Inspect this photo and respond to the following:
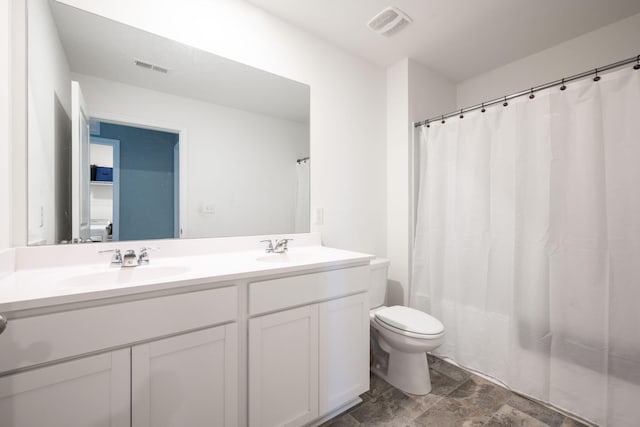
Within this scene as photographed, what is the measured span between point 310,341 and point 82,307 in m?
0.87

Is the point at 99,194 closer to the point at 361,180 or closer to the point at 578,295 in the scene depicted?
the point at 361,180

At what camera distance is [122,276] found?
1.16 meters

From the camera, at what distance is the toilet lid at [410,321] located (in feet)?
5.29

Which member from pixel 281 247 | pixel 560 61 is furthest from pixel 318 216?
pixel 560 61

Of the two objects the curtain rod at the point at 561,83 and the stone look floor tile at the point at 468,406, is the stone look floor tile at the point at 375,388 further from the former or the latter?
the curtain rod at the point at 561,83

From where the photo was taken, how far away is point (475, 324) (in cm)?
189

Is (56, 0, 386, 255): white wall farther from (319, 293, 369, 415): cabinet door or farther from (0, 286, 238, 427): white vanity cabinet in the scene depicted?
(0, 286, 238, 427): white vanity cabinet

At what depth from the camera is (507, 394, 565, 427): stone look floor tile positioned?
56.7 inches

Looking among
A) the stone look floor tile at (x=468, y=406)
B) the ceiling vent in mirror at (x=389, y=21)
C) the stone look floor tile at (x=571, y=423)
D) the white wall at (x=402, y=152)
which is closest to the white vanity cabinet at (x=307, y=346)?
the stone look floor tile at (x=468, y=406)

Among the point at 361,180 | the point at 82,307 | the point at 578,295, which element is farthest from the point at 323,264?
the point at 578,295

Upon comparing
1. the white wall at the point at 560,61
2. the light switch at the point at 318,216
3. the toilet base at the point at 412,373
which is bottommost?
the toilet base at the point at 412,373

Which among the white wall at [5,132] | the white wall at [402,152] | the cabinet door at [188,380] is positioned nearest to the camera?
the cabinet door at [188,380]

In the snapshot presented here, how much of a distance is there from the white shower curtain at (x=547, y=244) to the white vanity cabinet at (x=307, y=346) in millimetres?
900

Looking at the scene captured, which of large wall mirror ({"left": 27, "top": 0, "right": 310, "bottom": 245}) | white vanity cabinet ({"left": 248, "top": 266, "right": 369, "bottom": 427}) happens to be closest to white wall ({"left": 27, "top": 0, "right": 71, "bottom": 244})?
large wall mirror ({"left": 27, "top": 0, "right": 310, "bottom": 245})
